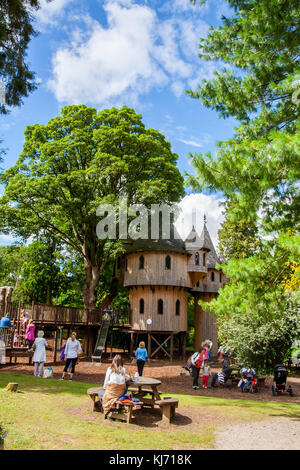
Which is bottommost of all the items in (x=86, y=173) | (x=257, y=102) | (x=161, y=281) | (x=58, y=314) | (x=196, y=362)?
(x=196, y=362)

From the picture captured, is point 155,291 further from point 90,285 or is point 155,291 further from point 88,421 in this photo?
point 88,421

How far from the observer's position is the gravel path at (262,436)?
7785mm

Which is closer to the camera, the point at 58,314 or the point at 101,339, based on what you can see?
the point at 58,314

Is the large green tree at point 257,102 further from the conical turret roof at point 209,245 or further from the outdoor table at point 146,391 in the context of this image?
the conical turret roof at point 209,245

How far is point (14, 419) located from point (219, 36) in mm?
11725

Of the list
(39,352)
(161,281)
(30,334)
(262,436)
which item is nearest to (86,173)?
(161,281)

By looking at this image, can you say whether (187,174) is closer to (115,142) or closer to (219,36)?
(219,36)

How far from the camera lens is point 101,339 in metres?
26.5

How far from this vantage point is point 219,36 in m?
11.9

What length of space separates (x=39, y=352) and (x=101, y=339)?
36.9 feet

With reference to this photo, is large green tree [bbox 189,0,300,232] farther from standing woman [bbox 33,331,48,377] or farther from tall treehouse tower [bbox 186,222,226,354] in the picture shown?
tall treehouse tower [bbox 186,222,226,354]

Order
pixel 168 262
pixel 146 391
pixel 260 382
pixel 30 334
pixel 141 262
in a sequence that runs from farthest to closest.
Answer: pixel 141 262, pixel 168 262, pixel 30 334, pixel 260 382, pixel 146 391

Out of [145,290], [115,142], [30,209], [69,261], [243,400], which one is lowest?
[243,400]

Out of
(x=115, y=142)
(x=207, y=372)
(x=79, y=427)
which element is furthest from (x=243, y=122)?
(x=115, y=142)
